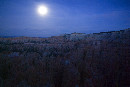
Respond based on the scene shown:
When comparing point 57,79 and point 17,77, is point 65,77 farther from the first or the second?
point 17,77

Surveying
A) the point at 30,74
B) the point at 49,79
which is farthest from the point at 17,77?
the point at 49,79

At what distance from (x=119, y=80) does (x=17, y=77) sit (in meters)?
3.66

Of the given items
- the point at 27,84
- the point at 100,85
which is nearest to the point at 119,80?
the point at 100,85

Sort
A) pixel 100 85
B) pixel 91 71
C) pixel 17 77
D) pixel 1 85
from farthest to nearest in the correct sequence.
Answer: pixel 91 71
pixel 17 77
pixel 100 85
pixel 1 85

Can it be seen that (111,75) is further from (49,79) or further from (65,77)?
(49,79)

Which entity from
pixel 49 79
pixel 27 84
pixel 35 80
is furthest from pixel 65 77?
pixel 27 84

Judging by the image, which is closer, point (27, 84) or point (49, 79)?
point (27, 84)

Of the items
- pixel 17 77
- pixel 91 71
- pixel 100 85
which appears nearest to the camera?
pixel 100 85

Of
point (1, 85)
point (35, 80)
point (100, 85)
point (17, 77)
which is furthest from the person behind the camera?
point (17, 77)

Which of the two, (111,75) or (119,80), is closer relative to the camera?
(119,80)

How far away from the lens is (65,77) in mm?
3258

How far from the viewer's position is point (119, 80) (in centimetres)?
309

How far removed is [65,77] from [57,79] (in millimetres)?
315

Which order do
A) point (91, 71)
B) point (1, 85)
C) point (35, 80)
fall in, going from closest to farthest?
point (1, 85), point (35, 80), point (91, 71)
